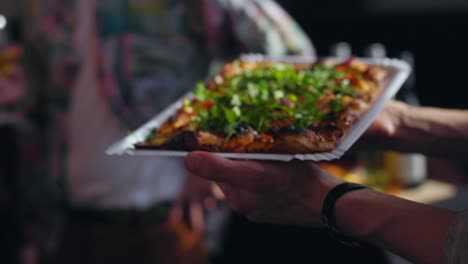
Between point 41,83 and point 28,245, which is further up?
point 41,83


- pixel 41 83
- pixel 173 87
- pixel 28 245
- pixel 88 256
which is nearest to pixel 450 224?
pixel 173 87

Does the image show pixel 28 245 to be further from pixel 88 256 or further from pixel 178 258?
pixel 178 258

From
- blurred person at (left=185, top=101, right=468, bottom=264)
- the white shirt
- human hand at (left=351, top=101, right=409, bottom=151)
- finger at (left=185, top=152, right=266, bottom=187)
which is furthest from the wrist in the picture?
the white shirt

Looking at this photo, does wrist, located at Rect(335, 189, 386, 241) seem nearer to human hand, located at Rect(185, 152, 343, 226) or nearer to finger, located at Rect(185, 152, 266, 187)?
human hand, located at Rect(185, 152, 343, 226)

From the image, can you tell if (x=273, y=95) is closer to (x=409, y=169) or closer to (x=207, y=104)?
(x=207, y=104)

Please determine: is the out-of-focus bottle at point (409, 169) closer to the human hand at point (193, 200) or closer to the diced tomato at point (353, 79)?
the diced tomato at point (353, 79)

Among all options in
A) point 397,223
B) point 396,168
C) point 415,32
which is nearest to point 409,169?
point 396,168

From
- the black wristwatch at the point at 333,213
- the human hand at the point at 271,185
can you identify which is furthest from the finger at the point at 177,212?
the black wristwatch at the point at 333,213
